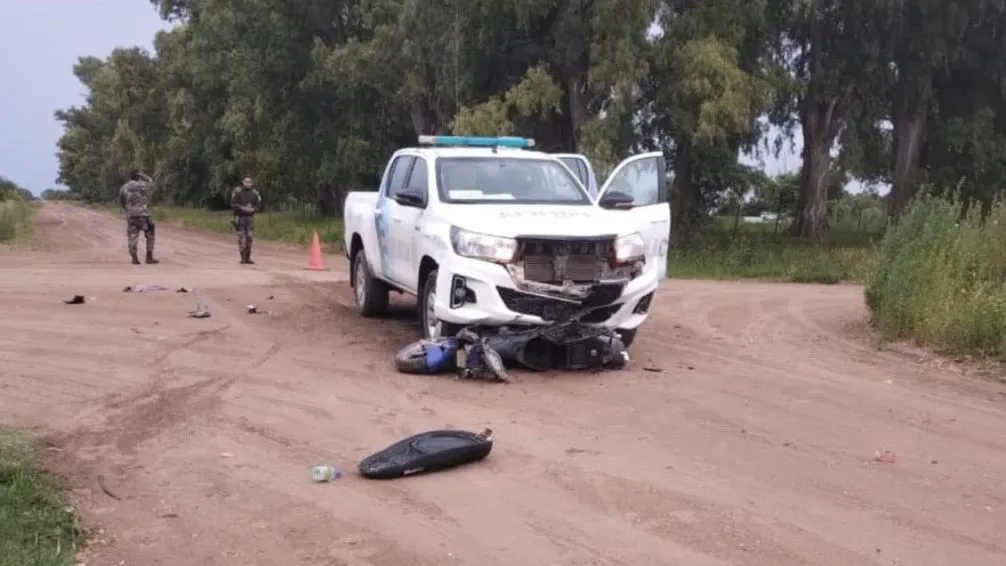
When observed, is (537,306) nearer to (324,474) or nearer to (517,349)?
(517,349)

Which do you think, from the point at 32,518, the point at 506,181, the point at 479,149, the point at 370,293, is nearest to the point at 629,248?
the point at 506,181

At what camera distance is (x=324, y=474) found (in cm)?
621

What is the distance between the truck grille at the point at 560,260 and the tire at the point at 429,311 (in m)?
0.96

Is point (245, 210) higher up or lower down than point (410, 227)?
lower down

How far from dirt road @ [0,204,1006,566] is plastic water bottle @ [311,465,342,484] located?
2.8 inches

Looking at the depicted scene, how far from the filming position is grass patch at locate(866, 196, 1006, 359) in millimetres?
10758

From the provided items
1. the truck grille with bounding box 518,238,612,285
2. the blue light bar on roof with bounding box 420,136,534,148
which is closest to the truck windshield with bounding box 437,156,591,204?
the blue light bar on roof with bounding box 420,136,534,148

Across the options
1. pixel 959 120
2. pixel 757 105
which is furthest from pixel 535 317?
pixel 959 120

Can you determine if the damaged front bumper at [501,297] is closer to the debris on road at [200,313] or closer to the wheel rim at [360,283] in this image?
the wheel rim at [360,283]

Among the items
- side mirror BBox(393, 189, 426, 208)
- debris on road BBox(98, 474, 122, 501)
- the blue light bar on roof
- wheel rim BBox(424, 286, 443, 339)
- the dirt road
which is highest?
the blue light bar on roof

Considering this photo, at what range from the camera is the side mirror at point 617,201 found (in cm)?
1083

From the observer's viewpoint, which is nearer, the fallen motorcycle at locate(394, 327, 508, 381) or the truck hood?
the fallen motorcycle at locate(394, 327, 508, 381)

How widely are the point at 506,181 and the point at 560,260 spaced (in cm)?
174

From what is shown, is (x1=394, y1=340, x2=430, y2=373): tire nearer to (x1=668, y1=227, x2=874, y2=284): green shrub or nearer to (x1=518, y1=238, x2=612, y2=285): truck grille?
(x1=518, y1=238, x2=612, y2=285): truck grille
